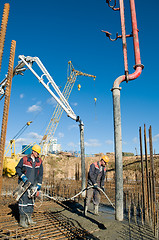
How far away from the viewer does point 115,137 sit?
17.8ft

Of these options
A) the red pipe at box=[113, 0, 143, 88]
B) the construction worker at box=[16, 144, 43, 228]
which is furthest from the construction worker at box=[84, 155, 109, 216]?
the red pipe at box=[113, 0, 143, 88]

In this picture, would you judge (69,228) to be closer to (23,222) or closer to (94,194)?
(23,222)

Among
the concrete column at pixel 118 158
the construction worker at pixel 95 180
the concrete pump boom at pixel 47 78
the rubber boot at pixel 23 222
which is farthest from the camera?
the concrete pump boom at pixel 47 78

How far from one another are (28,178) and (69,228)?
5.01ft

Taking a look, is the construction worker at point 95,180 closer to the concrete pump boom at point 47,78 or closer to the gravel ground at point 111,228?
the gravel ground at point 111,228

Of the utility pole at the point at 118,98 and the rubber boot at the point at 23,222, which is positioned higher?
the utility pole at the point at 118,98

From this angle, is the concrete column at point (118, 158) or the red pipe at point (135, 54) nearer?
the concrete column at point (118, 158)

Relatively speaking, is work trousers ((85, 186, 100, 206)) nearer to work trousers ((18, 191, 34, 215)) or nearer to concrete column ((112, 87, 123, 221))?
concrete column ((112, 87, 123, 221))

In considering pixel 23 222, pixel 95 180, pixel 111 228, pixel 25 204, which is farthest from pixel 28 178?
pixel 111 228

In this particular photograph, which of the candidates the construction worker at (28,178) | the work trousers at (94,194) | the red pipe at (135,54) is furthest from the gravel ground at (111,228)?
the red pipe at (135,54)

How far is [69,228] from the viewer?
4492mm

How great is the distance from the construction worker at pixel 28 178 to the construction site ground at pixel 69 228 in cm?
24

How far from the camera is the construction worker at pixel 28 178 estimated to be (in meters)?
4.69

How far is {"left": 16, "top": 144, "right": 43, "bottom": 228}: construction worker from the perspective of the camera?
4.69 m
